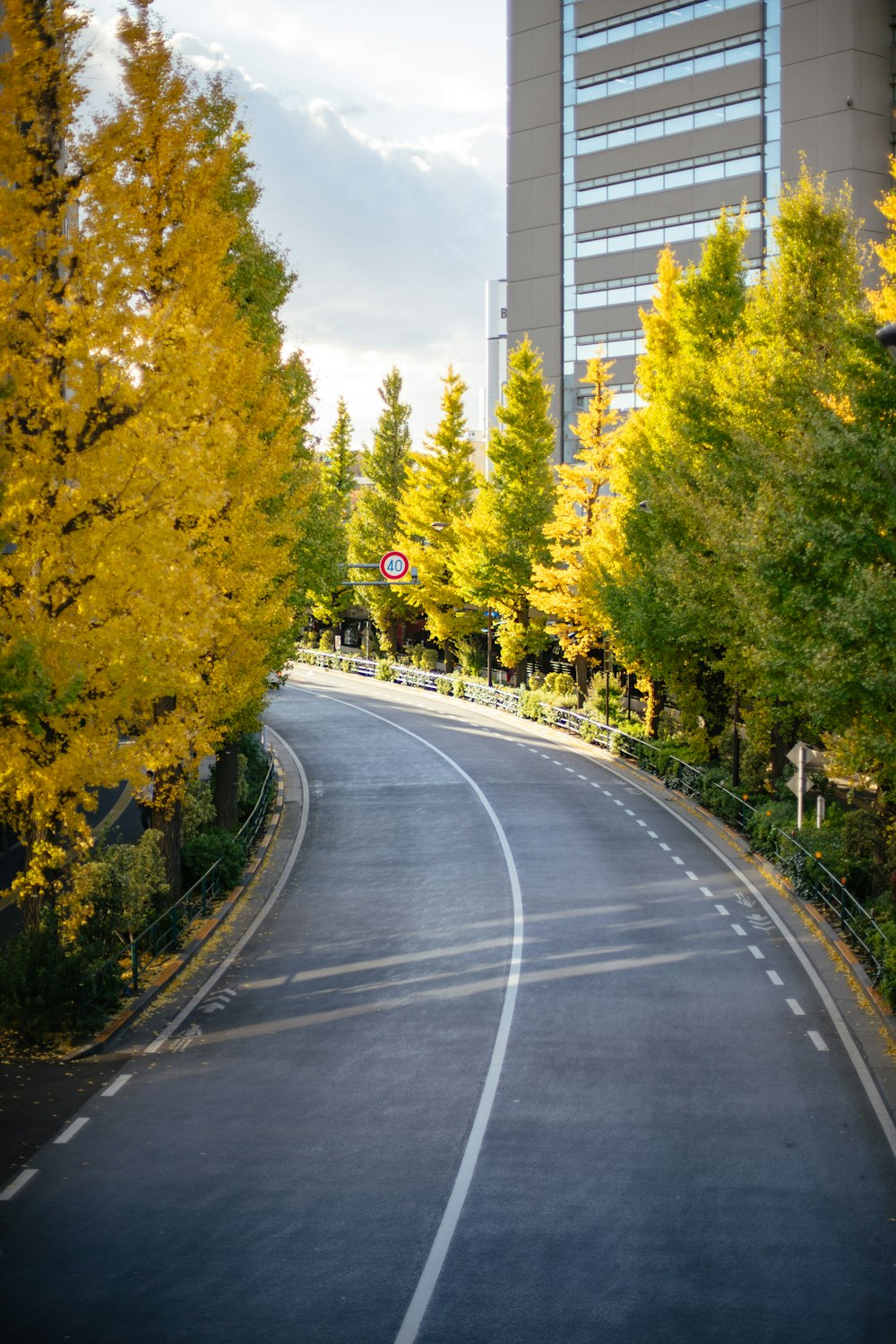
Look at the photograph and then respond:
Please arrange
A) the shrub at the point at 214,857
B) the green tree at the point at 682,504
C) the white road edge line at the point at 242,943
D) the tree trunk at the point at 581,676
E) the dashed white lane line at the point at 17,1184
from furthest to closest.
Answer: the tree trunk at the point at 581,676
the green tree at the point at 682,504
the shrub at the point at 214,857
the white road edge line at the point at 242,943
the dashed white lane line at the point at 17,1184

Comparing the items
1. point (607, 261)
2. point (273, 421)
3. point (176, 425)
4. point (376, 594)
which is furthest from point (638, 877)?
point (607, 261)

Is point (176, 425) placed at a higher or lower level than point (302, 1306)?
higher

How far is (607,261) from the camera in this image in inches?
2562

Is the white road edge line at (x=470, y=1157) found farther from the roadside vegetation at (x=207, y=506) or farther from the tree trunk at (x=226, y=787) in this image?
the tree trunk at (x=226, y=787)

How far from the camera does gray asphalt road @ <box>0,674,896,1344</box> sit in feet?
31.7

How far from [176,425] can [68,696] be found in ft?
13.5

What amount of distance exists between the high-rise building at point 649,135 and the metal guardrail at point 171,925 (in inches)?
1846

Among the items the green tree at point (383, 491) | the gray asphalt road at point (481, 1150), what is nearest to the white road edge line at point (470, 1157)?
the gray asphalt road at point (481, 1150)

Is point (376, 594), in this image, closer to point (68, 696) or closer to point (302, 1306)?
point (68, 696)

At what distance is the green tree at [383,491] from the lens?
66.1 meters

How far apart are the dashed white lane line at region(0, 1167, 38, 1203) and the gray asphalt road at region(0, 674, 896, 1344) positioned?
130 millimetres

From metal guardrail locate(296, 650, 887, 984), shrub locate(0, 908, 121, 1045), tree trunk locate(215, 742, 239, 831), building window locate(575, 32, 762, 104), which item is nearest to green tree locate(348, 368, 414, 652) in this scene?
metal guardrail locate(296, 650, 887, 984)

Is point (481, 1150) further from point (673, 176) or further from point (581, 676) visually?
point (673, 176)

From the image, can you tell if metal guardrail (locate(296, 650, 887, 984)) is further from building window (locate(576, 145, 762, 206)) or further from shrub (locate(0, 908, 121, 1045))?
building window (locate(576, 145, 762, 206))
